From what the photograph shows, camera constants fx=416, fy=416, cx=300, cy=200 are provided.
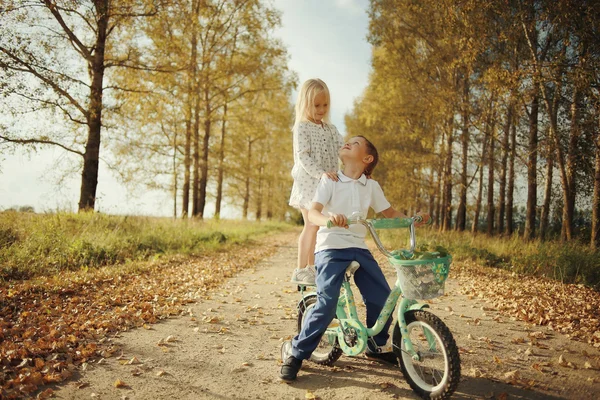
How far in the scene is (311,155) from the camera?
4254 millimetres

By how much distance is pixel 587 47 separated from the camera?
27.8 ft

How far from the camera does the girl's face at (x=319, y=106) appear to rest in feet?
13.1

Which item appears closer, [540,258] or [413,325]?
[413,325]

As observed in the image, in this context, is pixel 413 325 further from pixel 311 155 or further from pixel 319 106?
pixel 319 106

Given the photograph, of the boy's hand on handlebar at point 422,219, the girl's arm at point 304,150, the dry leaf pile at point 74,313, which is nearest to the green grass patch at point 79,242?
the dry leaf pile at point 74,313

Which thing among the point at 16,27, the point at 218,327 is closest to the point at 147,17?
the point at 16,27

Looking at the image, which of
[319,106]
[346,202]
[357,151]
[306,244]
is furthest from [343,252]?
[319,106]

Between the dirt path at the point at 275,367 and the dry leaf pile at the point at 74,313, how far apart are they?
222 mm

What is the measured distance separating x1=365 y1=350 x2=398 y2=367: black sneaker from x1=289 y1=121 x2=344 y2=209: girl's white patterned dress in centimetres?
149

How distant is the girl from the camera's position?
4008 millimetres

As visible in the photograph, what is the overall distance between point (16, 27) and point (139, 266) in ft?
21.1

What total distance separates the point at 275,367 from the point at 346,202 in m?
1.50

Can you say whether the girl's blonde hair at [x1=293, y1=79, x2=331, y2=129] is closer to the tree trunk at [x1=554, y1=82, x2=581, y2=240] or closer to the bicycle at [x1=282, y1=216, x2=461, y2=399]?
the bicycle at [x1=282, y1=216, x2=461, y2=399]

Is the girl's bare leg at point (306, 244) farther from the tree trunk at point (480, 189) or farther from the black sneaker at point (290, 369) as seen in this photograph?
the tree trunk at point (480, 189)
